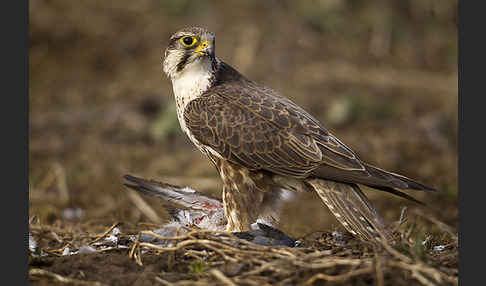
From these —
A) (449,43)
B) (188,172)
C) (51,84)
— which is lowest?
(188,172)

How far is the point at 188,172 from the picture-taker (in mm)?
7012

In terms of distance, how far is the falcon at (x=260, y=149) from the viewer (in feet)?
12.0

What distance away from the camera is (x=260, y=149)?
3836mm

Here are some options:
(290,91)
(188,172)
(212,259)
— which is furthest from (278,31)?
(212,259)

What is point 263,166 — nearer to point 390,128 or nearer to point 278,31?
point 390,128

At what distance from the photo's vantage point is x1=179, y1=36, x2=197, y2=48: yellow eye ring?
4148 mm

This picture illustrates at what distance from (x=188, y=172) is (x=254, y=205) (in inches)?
123

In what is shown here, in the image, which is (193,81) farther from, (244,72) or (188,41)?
(244,72)

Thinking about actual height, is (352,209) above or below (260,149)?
below

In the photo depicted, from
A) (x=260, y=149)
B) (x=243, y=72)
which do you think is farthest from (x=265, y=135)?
(x=243, y=72)

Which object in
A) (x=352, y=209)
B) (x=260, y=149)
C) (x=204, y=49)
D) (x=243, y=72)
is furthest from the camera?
(x=243, y=72)

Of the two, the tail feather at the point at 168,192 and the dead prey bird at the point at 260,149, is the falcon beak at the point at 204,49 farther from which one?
the tail feather at the point at 168,192

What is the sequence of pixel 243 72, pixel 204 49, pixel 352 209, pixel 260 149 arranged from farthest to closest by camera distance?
1. pixel 243 72
2. pixel 204 49
3. pixel 260 149
4. pixel 352 209

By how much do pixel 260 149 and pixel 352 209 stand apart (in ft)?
2.34
